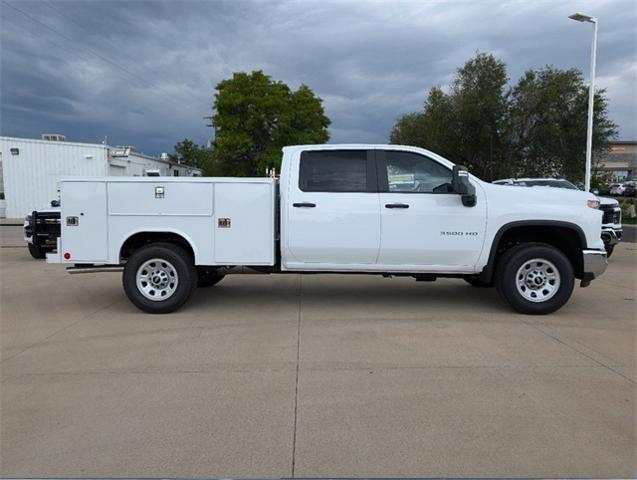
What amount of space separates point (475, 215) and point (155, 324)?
13.5 feet

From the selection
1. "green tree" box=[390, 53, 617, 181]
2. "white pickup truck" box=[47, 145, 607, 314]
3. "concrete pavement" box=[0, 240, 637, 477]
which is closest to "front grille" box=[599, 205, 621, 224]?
"concrete pavement" box=[0, 240, 637, 477]

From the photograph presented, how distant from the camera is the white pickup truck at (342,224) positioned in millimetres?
6359

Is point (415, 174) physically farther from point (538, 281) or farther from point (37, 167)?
point (37, 167)

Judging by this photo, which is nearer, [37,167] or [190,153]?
[37,167]

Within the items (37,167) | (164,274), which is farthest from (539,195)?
(37,167)

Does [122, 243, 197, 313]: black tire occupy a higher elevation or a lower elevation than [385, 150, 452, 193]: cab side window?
lower

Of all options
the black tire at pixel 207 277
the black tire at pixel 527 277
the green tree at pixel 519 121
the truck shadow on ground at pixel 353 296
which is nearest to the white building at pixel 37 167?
the green tree at pixel 519 121

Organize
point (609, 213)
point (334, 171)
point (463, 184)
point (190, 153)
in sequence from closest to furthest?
point (463, 184) → point (334, 171) → point (609, 213) → point (190, 153)

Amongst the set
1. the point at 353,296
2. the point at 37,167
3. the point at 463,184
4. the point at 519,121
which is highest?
the point at 519,121

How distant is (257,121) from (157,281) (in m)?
32.7

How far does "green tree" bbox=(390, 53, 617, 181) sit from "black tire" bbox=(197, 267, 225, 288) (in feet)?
59.6

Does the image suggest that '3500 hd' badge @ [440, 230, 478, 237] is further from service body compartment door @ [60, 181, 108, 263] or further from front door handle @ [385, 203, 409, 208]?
service body compartment door @ [60, 181, 108, 263]

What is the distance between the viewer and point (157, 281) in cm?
660

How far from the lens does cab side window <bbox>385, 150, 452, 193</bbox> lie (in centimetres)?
647
